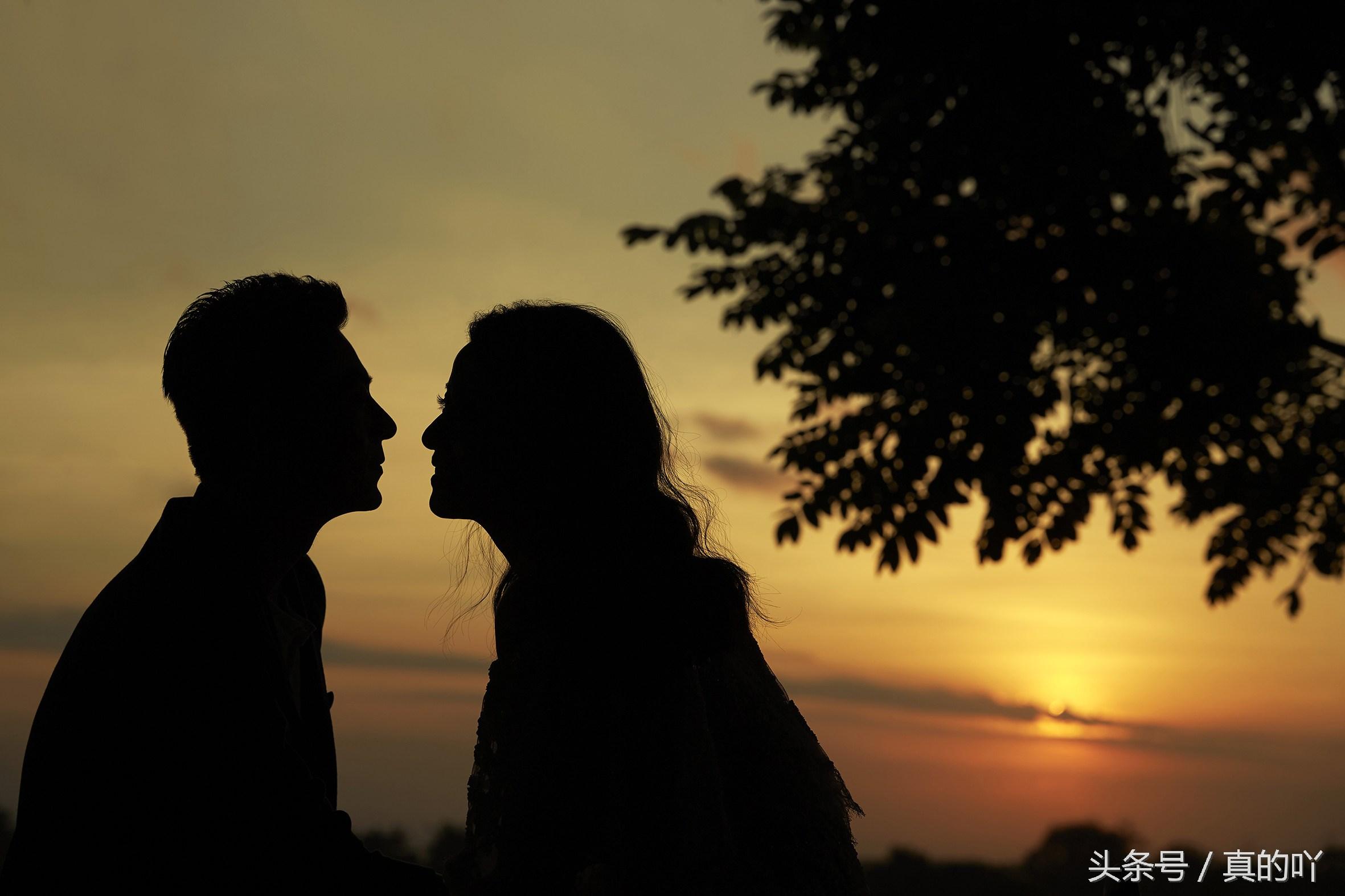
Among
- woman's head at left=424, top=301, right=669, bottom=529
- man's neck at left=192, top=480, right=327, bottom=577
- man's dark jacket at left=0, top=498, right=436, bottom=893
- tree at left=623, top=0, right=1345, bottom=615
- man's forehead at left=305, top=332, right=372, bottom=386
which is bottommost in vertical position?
man's dark jacket at left=0, top=498, right=436, bottom=893

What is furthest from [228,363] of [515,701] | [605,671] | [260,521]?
[605,671]

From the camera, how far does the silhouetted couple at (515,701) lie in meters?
2.44

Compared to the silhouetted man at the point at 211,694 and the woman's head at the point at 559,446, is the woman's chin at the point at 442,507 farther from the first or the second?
the silhouetted man at the point at 211,694

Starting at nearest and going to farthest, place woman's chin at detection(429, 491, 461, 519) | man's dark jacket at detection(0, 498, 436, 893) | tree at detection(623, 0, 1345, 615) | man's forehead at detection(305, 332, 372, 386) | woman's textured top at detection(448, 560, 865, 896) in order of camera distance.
Answer: woman's textured top at detection(448, 560, 865, 896), man's dark jacket at detection(0, 498, 436, 893), woman's chin at detection(429, 491, 461, 519), man's forehead at detection(305, 332, 372, 386), tree at detection(623, 0, 1345, 615)

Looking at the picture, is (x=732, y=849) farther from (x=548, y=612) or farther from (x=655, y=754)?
(x=548, y=612)

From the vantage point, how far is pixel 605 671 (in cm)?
245

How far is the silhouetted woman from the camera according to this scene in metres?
2.42

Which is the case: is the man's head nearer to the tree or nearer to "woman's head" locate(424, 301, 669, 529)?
"woman's head" locate(424, 301, 669, 529)

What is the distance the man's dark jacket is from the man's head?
432 millimetres

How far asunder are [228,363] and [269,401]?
0.56ft

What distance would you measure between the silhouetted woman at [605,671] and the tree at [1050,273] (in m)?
4.43

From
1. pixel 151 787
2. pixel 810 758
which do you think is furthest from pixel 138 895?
pixel 810 758

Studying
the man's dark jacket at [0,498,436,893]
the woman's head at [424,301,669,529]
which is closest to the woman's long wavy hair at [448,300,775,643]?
the woman's head at [424,301,669,529]

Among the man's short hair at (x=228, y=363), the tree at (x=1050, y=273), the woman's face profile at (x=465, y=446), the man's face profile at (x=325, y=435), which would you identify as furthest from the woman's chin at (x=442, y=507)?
the tree at (x=1050, y=273)
